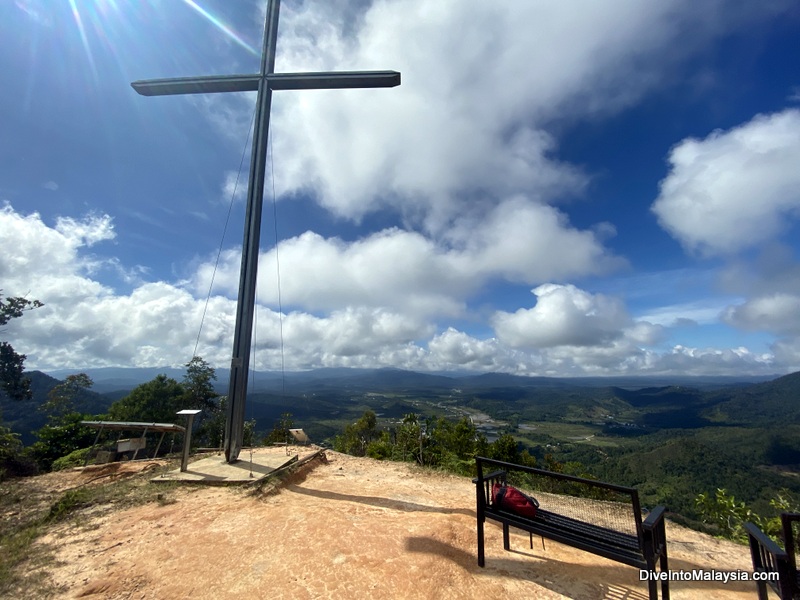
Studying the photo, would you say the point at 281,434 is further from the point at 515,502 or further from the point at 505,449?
the point at 515,502

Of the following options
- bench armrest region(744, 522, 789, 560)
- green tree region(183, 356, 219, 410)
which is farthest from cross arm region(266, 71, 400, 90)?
green tree region(183, 356, 219, 410)

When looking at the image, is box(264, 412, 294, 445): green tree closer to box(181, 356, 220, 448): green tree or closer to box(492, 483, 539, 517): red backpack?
box(181, 356, 220, 448): green tree

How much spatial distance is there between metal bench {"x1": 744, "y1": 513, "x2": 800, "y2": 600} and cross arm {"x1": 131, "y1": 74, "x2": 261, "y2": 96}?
438 inches

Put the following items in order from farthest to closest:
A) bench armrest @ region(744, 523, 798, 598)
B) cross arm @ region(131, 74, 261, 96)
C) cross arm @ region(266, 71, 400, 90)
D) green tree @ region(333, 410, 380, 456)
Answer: green tree @ region(333, 410, 380, 456) < cross arm @ region(131, 74, 261, 96) < cross arm @ region(266, 71, 400, 90) < bench armrest @ region(744, 523, 798, 598)

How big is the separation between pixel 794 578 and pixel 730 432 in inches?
6559

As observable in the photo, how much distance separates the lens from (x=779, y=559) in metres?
2.57

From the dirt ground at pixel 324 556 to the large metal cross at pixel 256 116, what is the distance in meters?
2.01

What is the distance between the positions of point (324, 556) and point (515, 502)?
2.27 meters

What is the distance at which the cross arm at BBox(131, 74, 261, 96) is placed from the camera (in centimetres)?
855

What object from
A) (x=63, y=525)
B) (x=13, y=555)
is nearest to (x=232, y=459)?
(x=63, y=525)

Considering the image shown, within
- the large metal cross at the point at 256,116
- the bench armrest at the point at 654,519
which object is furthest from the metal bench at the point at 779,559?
the large metal cross at the point at 256,116

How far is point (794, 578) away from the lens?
258 centimetres

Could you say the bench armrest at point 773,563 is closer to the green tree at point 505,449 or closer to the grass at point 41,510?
the grass at point 41,510

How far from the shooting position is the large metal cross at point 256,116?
7883mm
